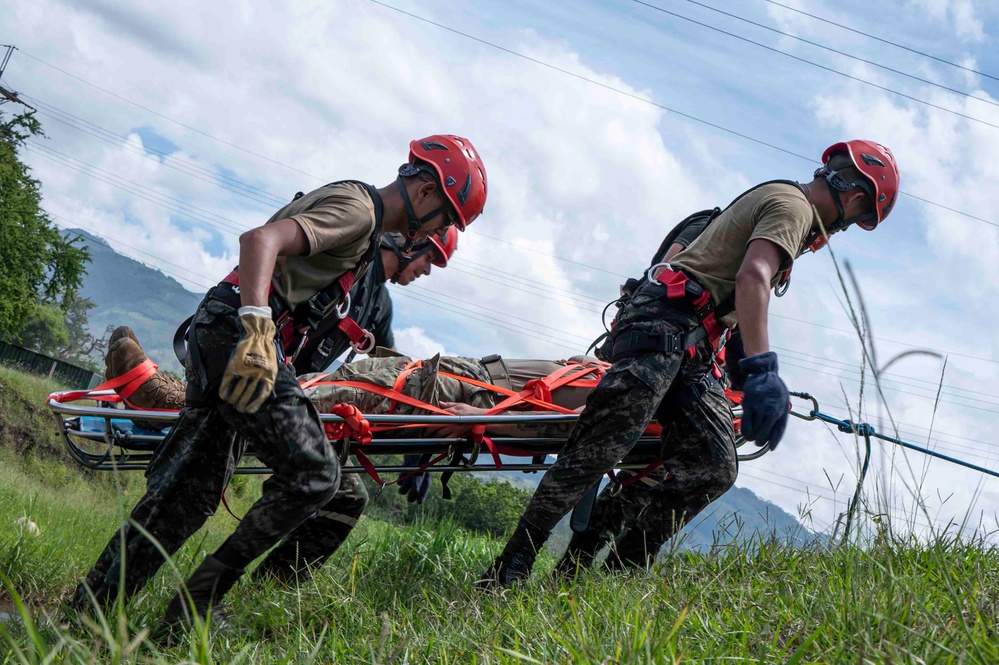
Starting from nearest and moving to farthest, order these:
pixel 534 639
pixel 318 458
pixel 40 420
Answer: pixel 534 639 → pixel 318 458 → pixel 40 420

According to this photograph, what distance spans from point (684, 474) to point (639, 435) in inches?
13.5

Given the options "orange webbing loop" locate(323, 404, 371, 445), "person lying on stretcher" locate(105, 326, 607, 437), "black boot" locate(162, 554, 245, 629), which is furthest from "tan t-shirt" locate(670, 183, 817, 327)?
"black boot" locate(162, 554, 245, 629)

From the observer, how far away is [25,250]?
115 ft

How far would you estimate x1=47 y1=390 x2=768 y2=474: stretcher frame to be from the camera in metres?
4.14

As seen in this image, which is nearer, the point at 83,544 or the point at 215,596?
the point at 215,596

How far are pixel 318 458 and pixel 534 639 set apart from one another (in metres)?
1.36

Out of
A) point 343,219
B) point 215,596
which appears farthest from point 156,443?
point 343,219

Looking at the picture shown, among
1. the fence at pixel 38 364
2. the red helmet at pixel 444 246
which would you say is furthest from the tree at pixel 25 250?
the red helmet at pixel 444 246

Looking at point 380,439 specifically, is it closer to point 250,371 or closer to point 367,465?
point 367,465

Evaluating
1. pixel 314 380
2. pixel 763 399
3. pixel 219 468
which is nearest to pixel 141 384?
pixel 314 380

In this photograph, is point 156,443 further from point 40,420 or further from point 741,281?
point 40,420

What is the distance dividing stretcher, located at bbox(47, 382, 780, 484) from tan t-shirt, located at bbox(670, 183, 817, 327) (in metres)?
0.85

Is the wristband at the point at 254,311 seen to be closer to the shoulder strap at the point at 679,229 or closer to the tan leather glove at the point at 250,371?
the tan leather glove at the point at 250,371

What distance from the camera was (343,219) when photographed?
3.62 metres
